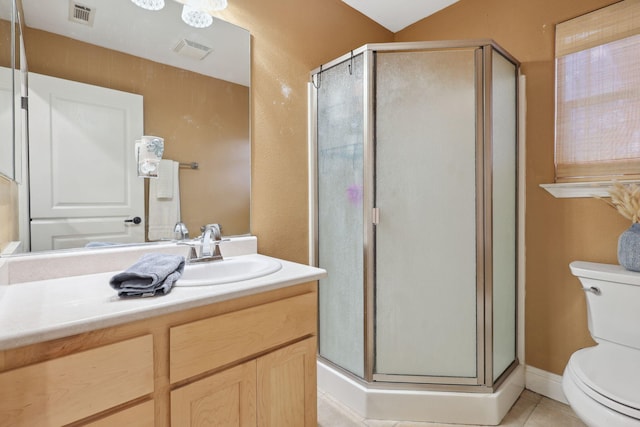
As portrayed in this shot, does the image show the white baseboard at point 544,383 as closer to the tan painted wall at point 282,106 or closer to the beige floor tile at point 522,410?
the beige floor tile at point 522,410

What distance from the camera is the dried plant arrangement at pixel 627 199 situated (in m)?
1.47

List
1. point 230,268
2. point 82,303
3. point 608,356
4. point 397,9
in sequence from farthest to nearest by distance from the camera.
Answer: point 397,9 < point 230,268 < point 608,356 < point 82,303

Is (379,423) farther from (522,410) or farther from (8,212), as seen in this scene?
(8,212)

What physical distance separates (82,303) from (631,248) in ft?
7.13

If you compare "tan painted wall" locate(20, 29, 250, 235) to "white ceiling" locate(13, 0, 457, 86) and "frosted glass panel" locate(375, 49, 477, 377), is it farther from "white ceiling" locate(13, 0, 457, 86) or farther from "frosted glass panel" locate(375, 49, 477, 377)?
"frosted glass panel" locate(375, 49, 477, 377)

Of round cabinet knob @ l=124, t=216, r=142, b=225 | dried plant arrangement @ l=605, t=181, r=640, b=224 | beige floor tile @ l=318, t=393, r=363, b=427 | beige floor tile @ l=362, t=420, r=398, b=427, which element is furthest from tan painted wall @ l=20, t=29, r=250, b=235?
dried plant arrangement @ l=605, t=181, r=640, b=224

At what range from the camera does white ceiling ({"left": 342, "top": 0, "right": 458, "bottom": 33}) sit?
224 cm

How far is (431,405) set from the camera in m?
1.67

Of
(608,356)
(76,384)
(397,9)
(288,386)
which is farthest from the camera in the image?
(397,9)

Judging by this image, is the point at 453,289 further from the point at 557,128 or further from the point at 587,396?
the point at 557,128

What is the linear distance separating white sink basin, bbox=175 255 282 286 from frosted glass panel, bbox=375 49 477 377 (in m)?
0.65

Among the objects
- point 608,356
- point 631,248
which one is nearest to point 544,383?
point 608,356

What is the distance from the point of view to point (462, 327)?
1694 mm

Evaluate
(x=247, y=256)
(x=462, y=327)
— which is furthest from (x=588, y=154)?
(x=247, y=256)
